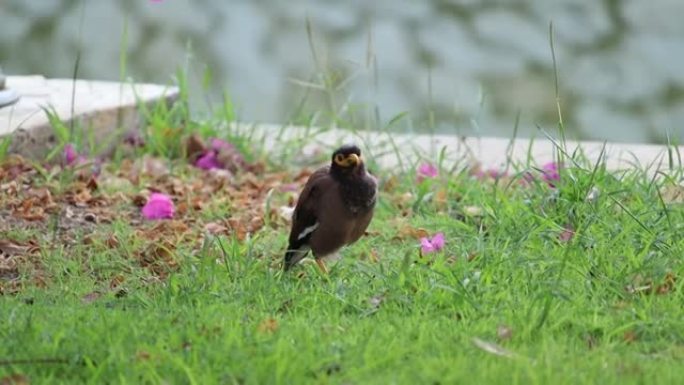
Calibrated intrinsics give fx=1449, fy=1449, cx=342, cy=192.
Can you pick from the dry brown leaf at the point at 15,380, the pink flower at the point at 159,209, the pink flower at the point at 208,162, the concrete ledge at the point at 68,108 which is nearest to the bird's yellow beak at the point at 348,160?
the pink flower at the point at 159,209

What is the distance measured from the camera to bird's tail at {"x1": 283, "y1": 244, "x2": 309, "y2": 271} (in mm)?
4578

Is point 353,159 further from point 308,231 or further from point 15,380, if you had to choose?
point 15,380

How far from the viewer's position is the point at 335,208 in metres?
4.49

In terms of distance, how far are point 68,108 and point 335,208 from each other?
92.9 inches

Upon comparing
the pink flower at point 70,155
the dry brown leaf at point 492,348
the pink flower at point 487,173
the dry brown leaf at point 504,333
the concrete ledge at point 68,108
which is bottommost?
the pink flower at point 70,155

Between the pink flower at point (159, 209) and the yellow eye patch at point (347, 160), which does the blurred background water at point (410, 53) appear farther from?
the yellow eye patch at point (347, 160)

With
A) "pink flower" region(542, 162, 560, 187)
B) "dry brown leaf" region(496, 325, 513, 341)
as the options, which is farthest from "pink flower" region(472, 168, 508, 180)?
"dry brown leaf" region(496, 325, 513, 341)

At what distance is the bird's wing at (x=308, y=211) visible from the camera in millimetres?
4535

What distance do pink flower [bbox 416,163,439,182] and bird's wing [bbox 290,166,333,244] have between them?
1.43 m

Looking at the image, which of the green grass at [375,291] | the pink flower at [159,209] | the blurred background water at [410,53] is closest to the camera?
the green grass at [375,291]

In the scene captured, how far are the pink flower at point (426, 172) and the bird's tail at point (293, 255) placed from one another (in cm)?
146

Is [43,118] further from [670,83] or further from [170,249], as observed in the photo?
[670,83]

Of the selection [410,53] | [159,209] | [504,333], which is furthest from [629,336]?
[410,53]

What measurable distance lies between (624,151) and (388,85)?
292 centimetres
